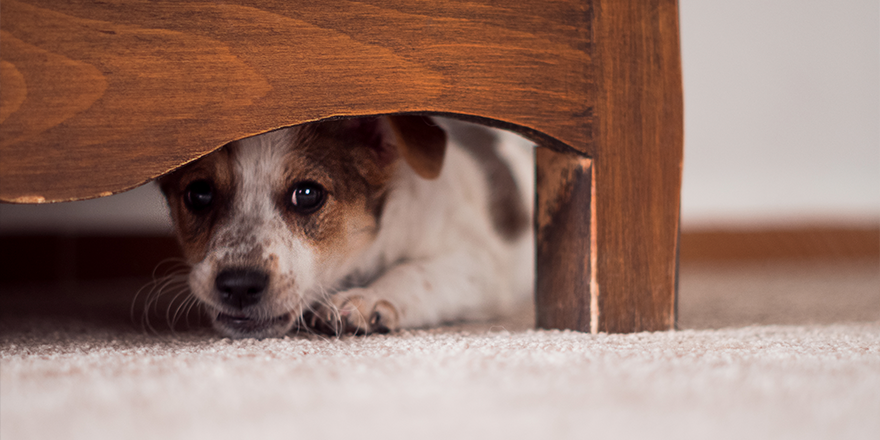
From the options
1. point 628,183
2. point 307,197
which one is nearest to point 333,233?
point 307,197

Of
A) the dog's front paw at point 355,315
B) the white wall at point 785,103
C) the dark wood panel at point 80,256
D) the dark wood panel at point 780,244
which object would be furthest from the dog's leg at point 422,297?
the dark wood panel at point 780,244

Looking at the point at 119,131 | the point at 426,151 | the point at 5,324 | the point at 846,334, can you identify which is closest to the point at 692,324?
the point at 846,334

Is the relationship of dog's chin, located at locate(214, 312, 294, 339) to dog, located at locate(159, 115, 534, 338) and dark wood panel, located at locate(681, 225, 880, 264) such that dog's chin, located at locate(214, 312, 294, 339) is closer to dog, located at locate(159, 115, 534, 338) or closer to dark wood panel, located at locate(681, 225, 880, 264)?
dog, located at locate(159, 115, 534, 338)

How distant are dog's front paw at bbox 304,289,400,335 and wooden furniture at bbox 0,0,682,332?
307mm

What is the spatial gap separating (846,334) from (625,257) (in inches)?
14.9

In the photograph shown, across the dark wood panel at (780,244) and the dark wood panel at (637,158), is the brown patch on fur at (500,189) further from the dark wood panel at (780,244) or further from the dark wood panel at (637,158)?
the dark wood panel at (780,244)

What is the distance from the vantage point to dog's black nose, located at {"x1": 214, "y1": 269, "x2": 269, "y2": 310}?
984 mm

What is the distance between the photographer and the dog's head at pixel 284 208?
101cm

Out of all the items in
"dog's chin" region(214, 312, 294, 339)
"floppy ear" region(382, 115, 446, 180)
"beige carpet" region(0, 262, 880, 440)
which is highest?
"floppy ear" region(382, 115, 446, 180)

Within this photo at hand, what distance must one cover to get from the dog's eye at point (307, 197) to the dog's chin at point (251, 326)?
0.75 feet

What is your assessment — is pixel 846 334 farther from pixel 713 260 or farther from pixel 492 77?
pixel 713 260

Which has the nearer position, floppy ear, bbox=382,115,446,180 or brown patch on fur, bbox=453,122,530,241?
floppy ear, bbox=382,115,446,180

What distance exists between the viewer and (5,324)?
1145mm

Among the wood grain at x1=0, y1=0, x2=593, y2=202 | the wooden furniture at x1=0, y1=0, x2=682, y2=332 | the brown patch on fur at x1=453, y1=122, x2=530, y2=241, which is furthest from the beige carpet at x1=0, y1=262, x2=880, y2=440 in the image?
the brown patch on fur at x1=453, y1=122, x2=530, y2=241
